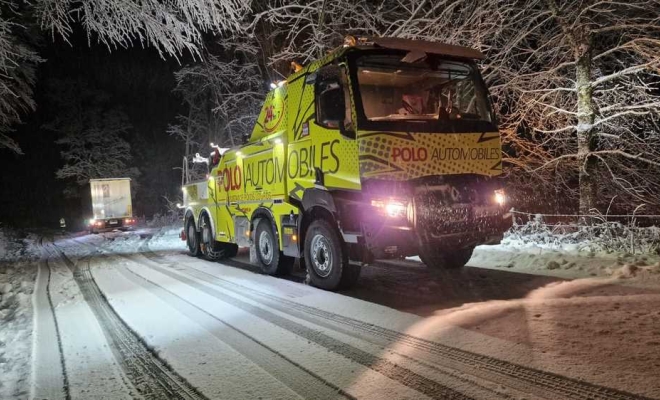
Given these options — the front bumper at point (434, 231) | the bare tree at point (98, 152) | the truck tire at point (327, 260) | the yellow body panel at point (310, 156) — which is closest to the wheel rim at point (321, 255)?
the truck tire at point (327, 260)

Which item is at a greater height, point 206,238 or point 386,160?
point 386,160

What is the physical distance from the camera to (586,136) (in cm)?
1119

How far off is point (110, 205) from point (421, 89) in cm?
2632

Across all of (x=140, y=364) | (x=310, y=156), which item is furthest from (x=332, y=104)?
(x=140, y=364)

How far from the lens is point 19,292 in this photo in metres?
9.01

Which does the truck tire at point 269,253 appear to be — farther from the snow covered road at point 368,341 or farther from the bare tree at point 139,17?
the bare tree at point 139,17

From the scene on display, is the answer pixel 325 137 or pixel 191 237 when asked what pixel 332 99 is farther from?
pixel 191 237

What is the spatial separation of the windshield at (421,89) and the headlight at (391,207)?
1.17m

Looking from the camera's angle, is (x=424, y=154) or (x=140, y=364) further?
(x=424, y=154)

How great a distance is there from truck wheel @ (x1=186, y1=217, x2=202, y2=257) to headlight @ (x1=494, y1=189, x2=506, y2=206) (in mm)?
9438

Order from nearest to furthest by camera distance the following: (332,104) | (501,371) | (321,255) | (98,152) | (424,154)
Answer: (501,371) < (424,154) < (332,104) < (321,255) < (98,152)

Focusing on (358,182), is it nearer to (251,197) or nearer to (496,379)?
(496,379)

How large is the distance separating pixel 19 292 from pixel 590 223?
12280 millimetres

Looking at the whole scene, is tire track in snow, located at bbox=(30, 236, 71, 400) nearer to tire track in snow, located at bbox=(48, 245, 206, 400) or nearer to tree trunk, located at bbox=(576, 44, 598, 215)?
tire track in snow, located at bbox=(48, 245, 206, 400)
